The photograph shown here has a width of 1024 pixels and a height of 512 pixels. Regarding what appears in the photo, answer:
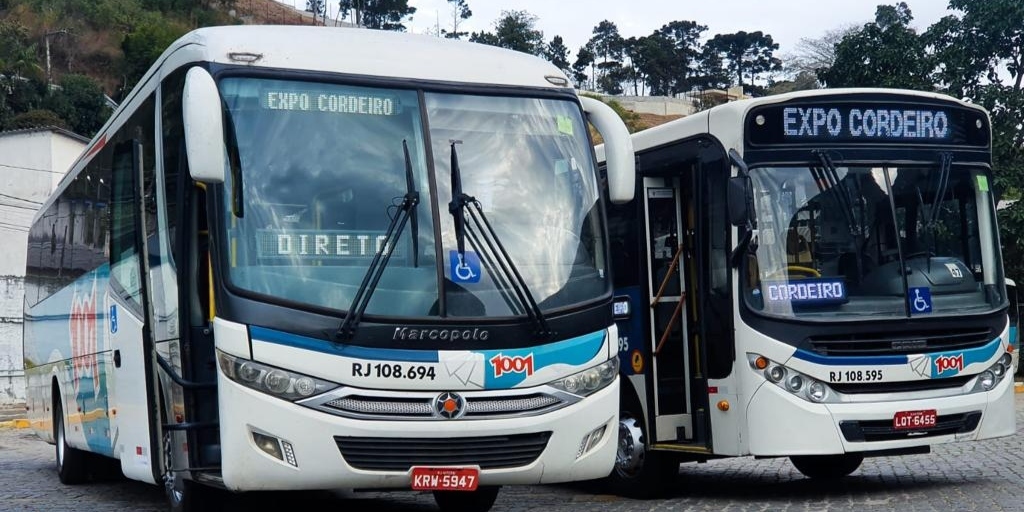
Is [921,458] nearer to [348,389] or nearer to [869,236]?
[869,236]

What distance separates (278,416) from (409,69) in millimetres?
2418

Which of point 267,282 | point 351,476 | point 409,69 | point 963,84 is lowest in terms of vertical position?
point 351,476

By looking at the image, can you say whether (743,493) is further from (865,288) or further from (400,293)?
(400,293)

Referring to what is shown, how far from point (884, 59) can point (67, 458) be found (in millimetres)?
18980

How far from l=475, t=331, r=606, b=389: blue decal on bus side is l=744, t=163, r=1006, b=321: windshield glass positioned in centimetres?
226

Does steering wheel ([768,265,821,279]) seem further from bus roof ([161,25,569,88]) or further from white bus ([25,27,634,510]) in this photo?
bus roof ([161,25,569,88])

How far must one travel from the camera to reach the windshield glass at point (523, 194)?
26.3ft

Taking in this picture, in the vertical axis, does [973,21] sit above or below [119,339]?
above

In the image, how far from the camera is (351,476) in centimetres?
761

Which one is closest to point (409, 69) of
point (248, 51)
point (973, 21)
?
point (248, 51)

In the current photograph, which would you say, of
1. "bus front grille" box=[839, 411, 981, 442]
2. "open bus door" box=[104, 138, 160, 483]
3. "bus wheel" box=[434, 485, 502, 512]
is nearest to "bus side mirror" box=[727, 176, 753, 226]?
"bus front grille" box=[839, 411, 981, 442]

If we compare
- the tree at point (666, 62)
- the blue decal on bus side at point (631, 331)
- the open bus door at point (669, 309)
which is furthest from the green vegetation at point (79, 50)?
the open bus door at point (669, 309)

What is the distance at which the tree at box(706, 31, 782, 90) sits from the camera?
15762cm

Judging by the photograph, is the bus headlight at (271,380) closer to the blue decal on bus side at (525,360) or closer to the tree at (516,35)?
the blue decal on bus side at (525,360)
